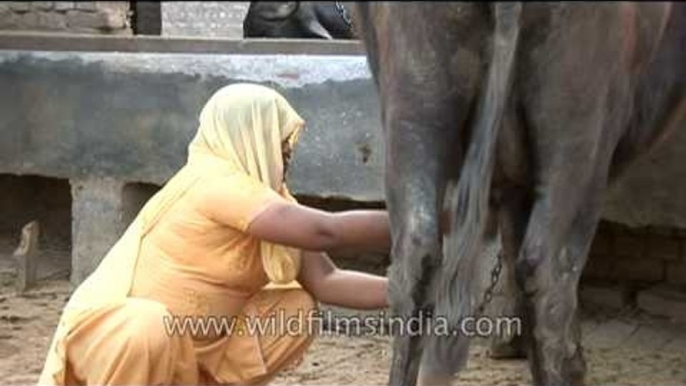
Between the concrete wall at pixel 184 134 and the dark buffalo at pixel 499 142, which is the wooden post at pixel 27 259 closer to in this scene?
the concrete wall at pixel 184 134

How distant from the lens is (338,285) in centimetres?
411

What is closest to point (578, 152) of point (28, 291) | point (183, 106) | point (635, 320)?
point (635, 320)

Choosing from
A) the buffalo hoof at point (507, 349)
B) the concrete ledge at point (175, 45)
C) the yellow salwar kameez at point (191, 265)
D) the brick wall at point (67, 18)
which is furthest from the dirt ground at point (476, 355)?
the brick wall at point (67, 18)

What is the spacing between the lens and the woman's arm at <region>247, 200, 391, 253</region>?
3744 millimetres

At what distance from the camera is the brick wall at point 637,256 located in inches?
226

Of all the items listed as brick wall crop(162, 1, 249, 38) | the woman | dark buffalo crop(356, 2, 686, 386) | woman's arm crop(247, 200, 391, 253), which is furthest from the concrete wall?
brick wall crop(162, 1, 249, 38)

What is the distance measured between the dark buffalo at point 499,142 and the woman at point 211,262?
33 centimetres

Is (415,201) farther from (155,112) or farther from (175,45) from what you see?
(175,45)

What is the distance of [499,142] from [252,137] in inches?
A: 26.9

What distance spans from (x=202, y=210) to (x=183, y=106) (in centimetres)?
209

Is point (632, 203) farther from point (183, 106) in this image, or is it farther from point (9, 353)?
point (9, 353)

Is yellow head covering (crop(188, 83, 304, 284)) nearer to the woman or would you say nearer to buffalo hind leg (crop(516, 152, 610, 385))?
the woman

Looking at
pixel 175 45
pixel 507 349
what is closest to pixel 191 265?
pixel 507 349

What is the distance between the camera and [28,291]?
20.4ft
